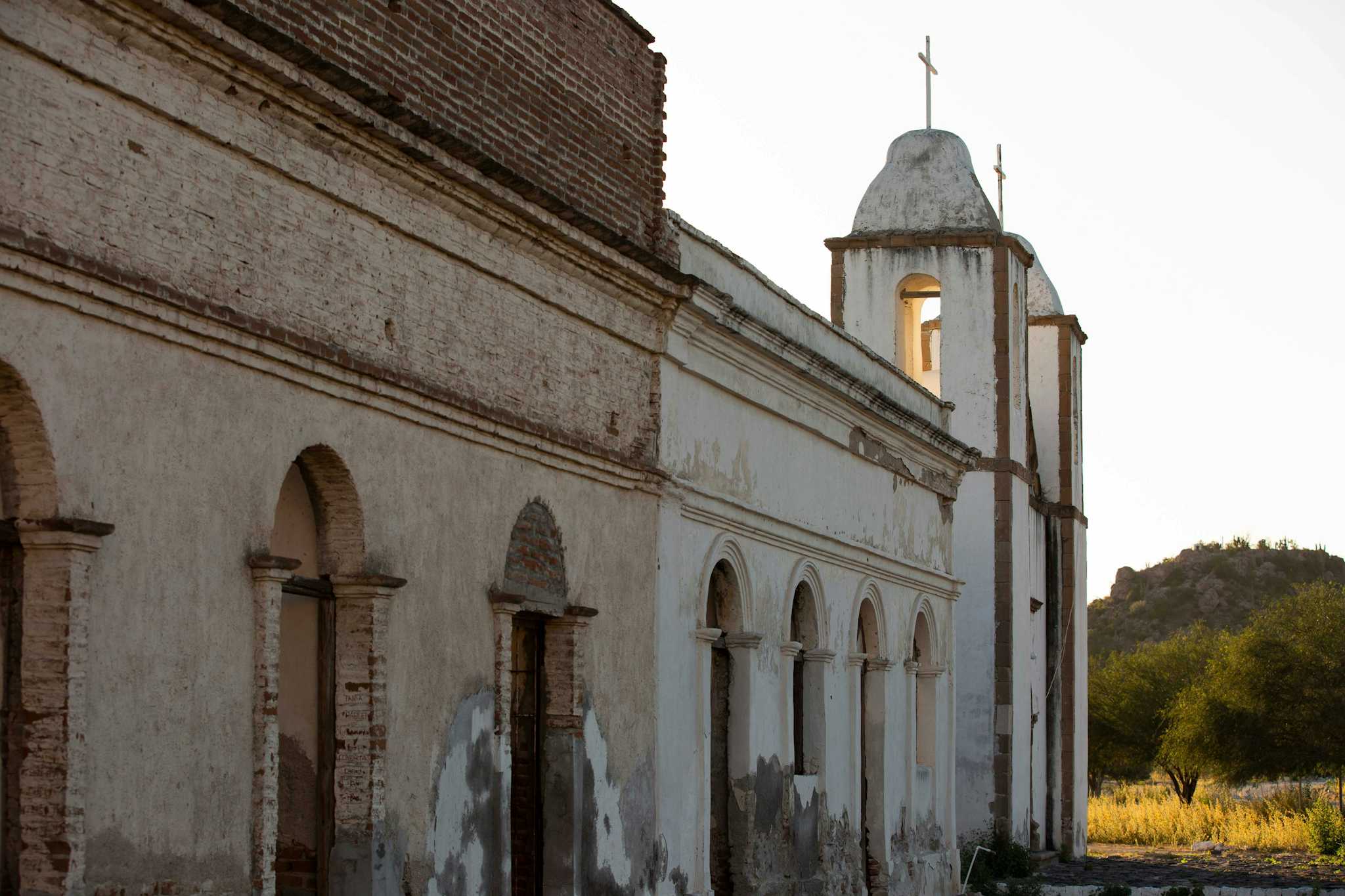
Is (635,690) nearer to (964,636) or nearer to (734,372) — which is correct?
(734,372)

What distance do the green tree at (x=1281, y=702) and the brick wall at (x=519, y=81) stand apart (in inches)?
1154

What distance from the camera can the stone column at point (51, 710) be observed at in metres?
7.96

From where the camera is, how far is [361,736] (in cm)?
1031

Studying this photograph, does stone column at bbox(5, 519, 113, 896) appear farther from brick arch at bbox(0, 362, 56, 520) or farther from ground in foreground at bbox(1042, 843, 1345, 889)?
ground in foreground at bbox(1042, 843, 1345, 889)

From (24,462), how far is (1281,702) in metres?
36.8

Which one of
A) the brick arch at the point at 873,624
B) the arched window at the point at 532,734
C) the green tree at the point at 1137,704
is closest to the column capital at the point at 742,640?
the arched window at the point at 532,734

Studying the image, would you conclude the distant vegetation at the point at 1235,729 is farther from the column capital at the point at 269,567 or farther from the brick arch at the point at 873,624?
the column capital at the point at 269,567

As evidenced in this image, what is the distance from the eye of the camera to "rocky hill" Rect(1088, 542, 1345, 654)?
3676 inches

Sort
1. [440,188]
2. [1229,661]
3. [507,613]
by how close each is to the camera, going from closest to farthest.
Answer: [440,188] → [507,613] → [1229,661]

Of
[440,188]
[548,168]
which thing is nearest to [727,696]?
[548,168]

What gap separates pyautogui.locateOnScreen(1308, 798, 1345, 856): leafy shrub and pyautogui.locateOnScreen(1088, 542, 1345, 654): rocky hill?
2222 inches

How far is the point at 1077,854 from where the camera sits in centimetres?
3156

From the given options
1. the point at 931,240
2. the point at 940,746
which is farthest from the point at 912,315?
the point at 940,746

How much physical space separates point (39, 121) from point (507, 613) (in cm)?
473
